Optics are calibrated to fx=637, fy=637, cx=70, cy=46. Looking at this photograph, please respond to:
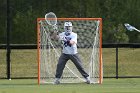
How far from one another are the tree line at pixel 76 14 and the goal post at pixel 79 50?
→ 28.7ft

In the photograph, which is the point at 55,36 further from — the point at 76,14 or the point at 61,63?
the point at 76,14

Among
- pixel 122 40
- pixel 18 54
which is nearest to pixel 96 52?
pixel 18 54

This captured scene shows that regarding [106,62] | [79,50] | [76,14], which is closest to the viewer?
[79,50]

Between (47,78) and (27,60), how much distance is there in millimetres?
8356

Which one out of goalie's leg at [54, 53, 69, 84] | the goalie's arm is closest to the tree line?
the goalie's arm

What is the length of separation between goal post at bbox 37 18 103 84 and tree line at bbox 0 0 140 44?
8758 mm

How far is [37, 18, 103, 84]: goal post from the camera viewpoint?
19.5m

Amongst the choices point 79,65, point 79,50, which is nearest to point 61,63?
point 79,65

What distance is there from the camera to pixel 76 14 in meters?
33.1

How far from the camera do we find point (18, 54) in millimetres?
27641

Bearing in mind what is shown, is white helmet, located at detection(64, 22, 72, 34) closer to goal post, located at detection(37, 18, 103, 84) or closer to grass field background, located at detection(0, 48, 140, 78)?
goal post, located at detection(37, 18, 103, 84)

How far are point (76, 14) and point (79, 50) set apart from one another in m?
12.6

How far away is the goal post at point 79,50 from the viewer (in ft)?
63.8

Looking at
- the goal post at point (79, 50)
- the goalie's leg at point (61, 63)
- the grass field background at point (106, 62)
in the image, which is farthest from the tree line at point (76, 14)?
the goalie's leg at point (61, 63)
